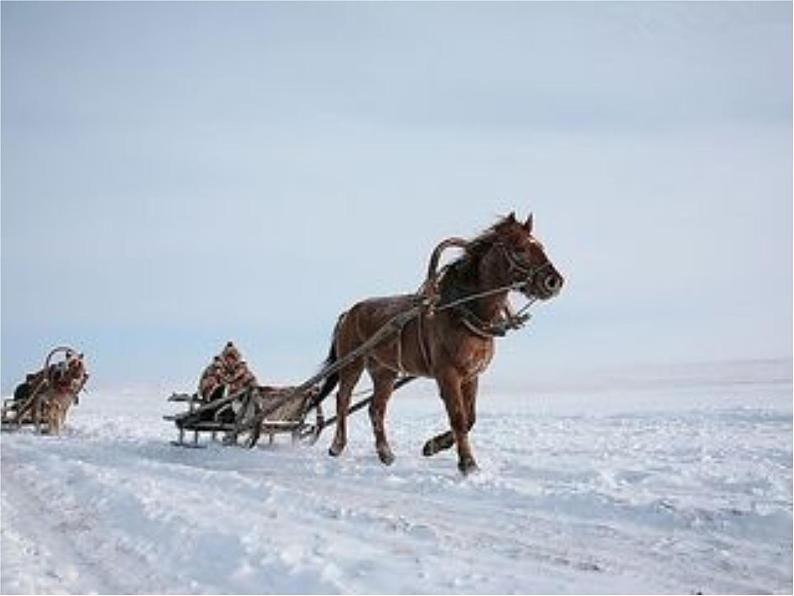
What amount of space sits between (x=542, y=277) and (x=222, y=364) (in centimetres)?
726

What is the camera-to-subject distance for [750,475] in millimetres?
9750

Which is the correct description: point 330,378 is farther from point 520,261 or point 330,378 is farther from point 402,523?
point 402,523

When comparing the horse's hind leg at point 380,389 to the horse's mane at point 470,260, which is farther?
the horse's hind leg at point 380,389

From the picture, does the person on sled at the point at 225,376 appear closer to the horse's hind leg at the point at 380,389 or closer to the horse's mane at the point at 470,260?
the horse's hind leg at the point at 380,389

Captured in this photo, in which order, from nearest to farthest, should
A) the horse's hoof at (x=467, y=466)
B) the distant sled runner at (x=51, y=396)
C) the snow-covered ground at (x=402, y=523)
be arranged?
the snow-covered ground at (x=402, y=523)
the horse's hoof at (x=467, y=466)
the distant sled runner at (x=51, y=396)

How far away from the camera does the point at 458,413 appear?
34.0 ft

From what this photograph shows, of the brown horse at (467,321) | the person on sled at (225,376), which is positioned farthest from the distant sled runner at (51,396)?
the brown horse at (467,321)

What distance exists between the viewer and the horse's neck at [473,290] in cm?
1059

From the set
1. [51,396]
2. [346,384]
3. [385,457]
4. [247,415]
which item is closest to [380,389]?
[346,384]

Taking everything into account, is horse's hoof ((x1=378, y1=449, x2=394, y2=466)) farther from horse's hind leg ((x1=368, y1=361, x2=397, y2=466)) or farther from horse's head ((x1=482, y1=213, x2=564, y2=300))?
horse's head ((x1=482, y1=213, x2=564, y2=300))

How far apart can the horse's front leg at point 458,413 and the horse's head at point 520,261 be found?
118cm

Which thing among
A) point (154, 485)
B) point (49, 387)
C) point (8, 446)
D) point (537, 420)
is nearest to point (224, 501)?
point (154, 485)

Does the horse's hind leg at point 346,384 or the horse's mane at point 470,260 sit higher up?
the horse's mane at point 470,260

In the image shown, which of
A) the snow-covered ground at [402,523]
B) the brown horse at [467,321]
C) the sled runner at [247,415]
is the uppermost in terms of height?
the brown horse at [467,321]
